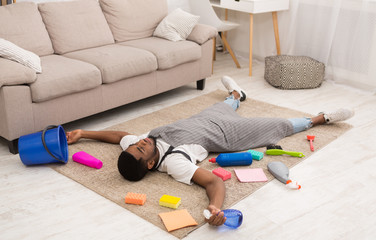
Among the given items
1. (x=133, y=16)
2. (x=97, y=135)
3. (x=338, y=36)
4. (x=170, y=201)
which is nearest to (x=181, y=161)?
(x=170, y=201)

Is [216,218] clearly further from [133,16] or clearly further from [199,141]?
[133,16]

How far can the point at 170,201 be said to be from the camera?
228cm

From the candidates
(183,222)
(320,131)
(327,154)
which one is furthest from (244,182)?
(320,131)

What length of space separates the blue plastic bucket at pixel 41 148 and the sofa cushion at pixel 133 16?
155 centimetres

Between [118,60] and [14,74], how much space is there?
844 millimetres

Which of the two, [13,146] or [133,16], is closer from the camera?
[13,146]

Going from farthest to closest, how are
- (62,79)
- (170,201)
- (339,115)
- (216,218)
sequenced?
(339,115) < (62,79) < (170,201) < (216,218)

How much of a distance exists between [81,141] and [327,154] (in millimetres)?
1690

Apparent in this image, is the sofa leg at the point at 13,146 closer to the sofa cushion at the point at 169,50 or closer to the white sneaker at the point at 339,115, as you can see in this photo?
the sofa cushion at the point at 169,50

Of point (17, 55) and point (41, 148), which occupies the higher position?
point (17, 55)

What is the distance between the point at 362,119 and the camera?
350 cm

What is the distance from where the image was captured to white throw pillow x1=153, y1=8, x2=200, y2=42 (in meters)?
4.01

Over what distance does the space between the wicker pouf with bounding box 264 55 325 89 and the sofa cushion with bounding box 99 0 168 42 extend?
1.23 metres

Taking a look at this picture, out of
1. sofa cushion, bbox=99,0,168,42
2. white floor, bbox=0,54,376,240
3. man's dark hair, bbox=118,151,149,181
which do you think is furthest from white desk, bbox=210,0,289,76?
man's dark hair, bbox=118,151,149,181
